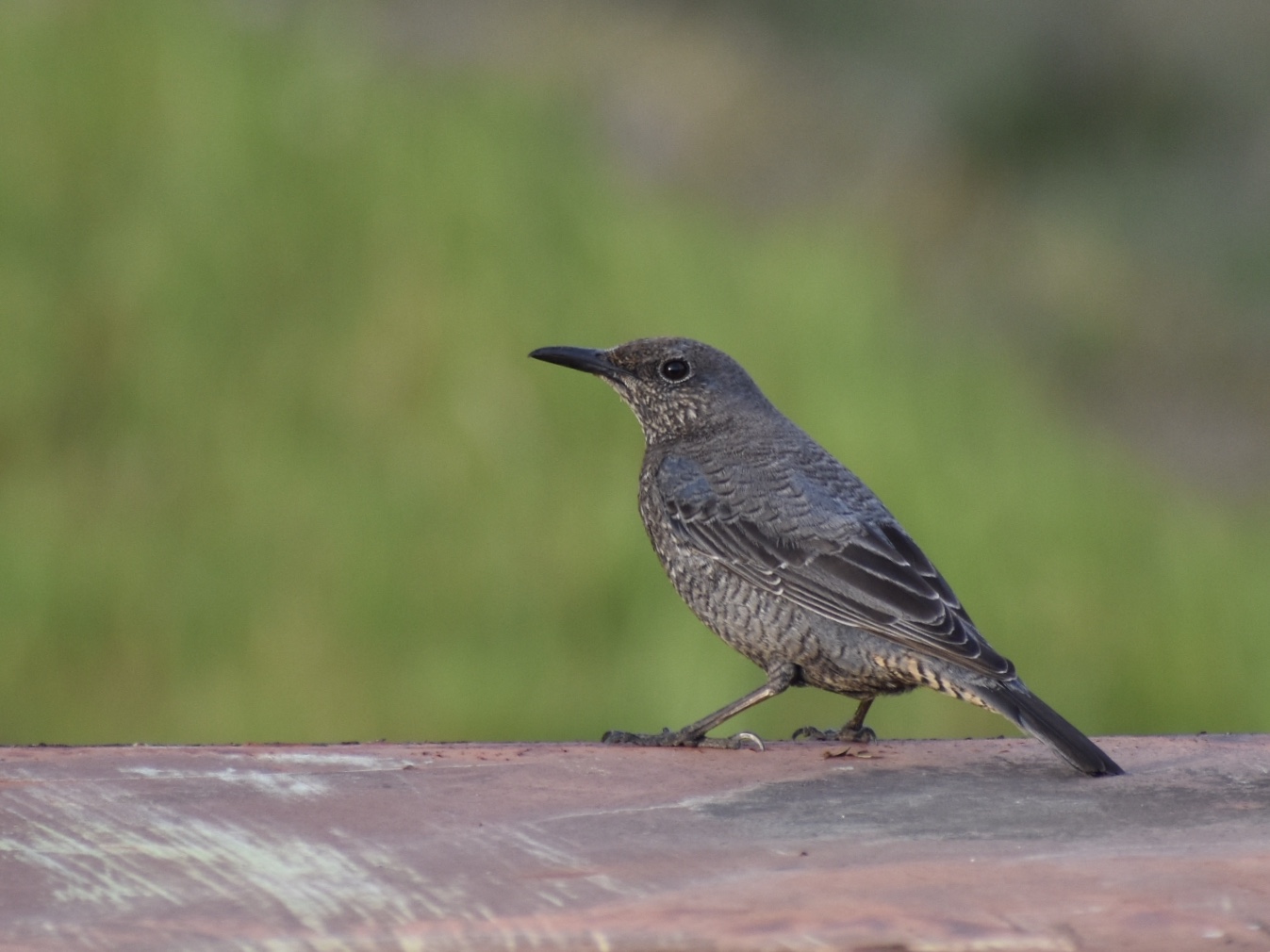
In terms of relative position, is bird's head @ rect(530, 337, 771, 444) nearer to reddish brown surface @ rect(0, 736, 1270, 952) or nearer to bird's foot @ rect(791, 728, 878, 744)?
bird's foot @ rect(791, 728, 878, 744)

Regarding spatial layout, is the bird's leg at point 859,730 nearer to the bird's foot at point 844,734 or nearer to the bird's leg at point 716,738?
the bird's foot at point 844,734

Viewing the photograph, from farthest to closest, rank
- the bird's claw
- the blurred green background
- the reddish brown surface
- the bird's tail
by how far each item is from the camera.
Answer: the blurred green background < the bird's claw < the bird's tail < the reddish brown surface

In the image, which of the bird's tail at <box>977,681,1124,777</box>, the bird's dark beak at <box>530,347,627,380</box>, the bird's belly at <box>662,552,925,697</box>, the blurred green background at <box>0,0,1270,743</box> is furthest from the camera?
the blurred green background at <box>0,0,1270,743</box>

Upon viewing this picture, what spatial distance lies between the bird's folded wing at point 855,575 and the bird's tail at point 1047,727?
6 centimetres

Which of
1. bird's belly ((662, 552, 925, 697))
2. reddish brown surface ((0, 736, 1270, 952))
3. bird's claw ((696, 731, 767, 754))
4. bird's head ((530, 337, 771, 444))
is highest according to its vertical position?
bird's head ((530, 337, 771, 444))

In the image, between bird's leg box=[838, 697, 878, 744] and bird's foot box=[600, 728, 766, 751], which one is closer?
bird's foot box=[600, 728, 766, 751]

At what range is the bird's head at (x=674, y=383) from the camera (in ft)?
17.7

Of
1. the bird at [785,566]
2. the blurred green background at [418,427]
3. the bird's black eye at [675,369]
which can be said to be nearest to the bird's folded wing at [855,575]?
the bird at [785,566]

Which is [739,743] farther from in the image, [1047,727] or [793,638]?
[1047,727]

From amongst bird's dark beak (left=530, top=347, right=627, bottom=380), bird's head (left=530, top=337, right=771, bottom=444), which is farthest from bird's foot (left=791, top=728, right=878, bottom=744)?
bird's dark beak (left=530, top=347, right=627, bottom=380)

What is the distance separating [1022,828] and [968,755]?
29.0 inches

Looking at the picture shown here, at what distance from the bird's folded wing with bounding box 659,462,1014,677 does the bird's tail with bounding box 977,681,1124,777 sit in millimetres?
56

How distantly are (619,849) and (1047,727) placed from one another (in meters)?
1.20

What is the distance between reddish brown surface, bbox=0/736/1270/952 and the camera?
251 cm
